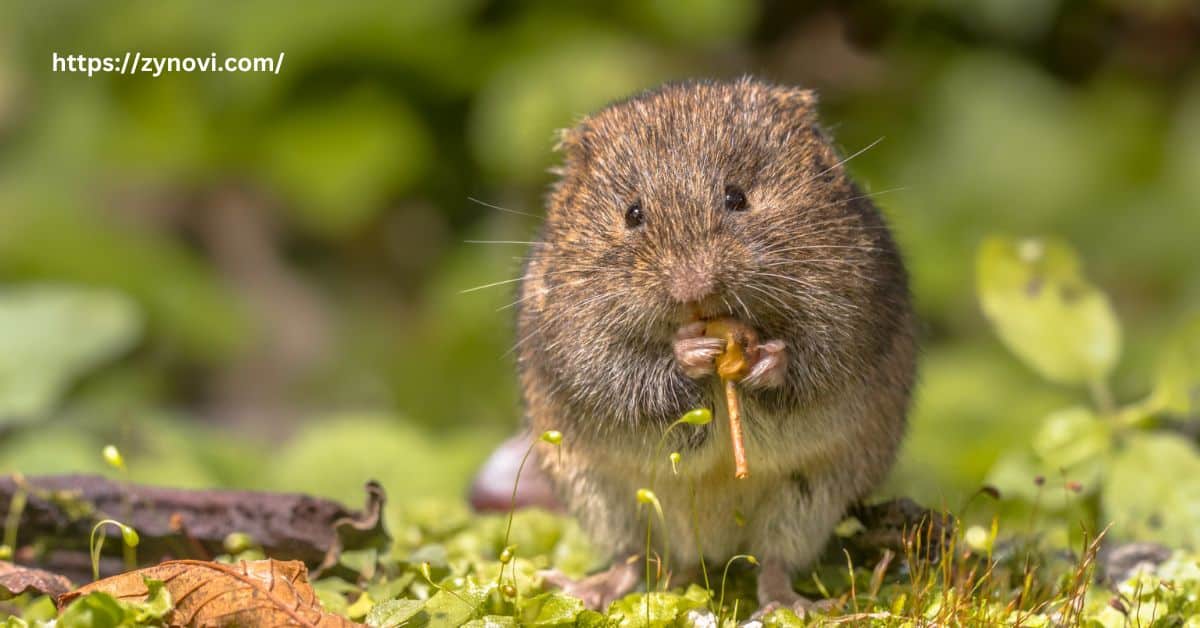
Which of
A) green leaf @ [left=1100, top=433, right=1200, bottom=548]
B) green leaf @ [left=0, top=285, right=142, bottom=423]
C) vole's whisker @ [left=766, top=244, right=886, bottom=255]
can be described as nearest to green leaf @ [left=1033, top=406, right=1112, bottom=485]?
green leaf @ [left=1100, top=433, right=1200, bottom=548]

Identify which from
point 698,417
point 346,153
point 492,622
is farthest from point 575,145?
point 346,153

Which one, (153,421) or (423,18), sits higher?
(423,18)

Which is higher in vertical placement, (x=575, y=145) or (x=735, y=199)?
(x=575, y=145)

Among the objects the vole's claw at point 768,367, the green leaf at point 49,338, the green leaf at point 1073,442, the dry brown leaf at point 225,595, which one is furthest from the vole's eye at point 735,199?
the green leaf at point 49,338

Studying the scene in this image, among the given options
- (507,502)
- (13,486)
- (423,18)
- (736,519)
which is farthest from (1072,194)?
(13,486)

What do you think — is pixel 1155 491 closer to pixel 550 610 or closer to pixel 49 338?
pixel 550 610

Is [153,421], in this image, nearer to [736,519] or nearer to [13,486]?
[13,486]
